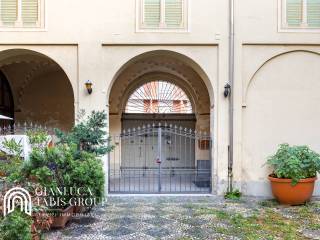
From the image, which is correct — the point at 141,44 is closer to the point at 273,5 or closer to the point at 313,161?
the point at 273,5

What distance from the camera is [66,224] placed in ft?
19.8

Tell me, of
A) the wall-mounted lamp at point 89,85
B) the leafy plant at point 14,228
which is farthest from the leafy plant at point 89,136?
the leafy plant at point 14,228

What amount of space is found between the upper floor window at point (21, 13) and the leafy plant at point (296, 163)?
21.7 ft

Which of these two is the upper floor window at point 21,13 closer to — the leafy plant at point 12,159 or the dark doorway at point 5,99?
the dark doorway at point 5,99

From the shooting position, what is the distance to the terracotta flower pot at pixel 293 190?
7.55 m

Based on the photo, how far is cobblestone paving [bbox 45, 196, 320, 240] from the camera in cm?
559

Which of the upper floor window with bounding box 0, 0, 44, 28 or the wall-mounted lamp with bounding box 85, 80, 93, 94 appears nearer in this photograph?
the wall-mounted lamp with bounding box 85, 80, 93, 94

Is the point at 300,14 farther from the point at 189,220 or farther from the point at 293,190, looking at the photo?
the point at 189,220

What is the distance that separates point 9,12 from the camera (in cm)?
829

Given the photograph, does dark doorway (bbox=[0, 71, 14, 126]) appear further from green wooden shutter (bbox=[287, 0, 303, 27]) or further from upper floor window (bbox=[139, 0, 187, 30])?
green wooden shutter (bbox=[287, 0, 303, 27])

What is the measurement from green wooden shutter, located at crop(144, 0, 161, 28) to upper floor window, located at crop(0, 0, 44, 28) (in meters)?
2.56

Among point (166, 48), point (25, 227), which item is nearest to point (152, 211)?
point (25, 227)

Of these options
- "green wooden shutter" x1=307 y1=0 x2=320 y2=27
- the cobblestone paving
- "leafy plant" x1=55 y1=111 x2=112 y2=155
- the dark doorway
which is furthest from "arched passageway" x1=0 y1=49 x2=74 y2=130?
"green wooden shutter" x1=307 y1=0 x2=320 y2=27

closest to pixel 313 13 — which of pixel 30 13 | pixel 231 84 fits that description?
pixel 231 84
